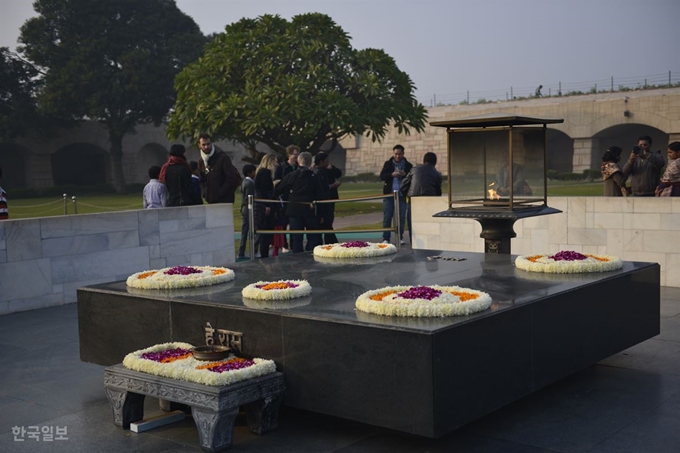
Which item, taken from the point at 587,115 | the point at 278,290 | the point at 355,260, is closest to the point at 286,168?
the point at 355,260

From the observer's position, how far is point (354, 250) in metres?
7.65

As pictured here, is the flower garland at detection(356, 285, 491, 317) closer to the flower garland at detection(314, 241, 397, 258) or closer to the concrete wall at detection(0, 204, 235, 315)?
the flower garland at detection(314, 241, 397, 258)

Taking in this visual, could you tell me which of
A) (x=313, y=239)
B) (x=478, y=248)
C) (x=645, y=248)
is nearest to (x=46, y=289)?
(x=313, y=239)

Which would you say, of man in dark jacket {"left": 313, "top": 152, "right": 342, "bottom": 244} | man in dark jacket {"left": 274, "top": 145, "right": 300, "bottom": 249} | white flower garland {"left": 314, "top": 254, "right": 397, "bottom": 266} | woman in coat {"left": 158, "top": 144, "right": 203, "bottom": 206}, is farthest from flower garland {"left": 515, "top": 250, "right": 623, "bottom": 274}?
man in dark jacket {"left": 274, "top": 145, "right": 300, "bottom": 249}

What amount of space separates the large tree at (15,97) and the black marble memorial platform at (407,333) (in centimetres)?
4158

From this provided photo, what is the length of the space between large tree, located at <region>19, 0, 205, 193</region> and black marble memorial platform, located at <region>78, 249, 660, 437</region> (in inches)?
1657

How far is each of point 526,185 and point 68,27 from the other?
152 ft

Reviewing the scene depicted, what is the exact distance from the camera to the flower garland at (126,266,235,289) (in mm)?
5973

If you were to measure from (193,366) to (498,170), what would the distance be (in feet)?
13.9

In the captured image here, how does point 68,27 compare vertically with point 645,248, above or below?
above

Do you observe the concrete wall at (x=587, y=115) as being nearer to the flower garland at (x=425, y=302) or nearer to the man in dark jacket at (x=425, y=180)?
the man in dark jacket at (x=425, y=180)

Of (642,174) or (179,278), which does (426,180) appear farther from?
(179,278)

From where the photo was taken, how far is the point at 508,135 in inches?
303

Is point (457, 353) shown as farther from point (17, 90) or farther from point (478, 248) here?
point (17, 90)
